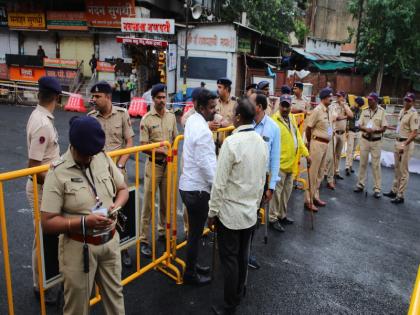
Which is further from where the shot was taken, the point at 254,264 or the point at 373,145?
the point at 373,145

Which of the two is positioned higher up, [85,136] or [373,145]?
[85,136]

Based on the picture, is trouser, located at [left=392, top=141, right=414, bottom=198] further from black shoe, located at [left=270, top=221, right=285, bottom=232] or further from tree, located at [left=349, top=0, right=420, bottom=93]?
tree, located at [left=349, top=0, right=420, bottom=93]

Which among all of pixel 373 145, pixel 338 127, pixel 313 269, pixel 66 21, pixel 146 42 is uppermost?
pixel 66 21

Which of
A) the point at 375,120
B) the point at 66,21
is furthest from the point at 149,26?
the point at 375,120

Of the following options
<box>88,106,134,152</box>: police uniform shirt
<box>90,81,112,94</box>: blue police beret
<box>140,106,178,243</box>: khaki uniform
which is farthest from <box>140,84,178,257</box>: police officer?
<box>90,81,112,94</box>: blue police beret

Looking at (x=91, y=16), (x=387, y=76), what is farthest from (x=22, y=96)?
(x=387, y=76)

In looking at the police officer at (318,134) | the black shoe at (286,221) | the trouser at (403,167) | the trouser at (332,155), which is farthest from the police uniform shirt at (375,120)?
the black shoe at (286,221)

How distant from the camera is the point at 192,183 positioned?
3617mm

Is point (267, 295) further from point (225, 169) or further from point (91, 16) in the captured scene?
point (91, 16)

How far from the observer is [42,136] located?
3.25 metres

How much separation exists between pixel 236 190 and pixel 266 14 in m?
21.4

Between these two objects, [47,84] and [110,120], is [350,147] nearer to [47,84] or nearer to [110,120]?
[110,120]

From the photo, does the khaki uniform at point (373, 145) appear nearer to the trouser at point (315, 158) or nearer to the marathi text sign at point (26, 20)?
the trouser at point (315, 158)

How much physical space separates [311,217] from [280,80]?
15.5m
